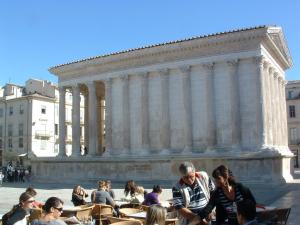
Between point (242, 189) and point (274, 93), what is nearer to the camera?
point (242, 189)

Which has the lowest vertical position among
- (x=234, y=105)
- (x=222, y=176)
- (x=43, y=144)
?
(x=222, y=176)

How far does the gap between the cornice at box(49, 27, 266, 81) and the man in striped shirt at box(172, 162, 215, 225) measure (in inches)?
831

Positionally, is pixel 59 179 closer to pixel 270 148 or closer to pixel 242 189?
pixel 270 148

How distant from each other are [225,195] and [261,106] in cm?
2070

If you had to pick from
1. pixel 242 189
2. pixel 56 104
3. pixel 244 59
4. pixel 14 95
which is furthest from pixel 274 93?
pixel 14 95

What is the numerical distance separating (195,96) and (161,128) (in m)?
3.14

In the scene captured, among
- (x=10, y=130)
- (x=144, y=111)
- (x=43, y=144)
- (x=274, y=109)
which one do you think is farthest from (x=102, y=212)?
(x=10, y=130)

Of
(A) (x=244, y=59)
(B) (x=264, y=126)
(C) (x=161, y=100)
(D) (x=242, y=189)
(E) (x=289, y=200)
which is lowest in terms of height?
(E) (x=289, y=200)

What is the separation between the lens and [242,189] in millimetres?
5637

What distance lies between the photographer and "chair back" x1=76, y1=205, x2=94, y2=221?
32.0 ft

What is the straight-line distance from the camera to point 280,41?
2964 centimetres

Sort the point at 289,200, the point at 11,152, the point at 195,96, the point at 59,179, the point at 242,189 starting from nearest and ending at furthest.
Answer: the point at 242,189, the point at 289,200, the point at 195,96, the point at 59,179, the point at 11,152

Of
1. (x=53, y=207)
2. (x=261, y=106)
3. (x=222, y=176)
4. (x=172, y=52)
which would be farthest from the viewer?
(x=172, y=52)

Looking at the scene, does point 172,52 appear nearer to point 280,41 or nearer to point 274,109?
point 280,41
